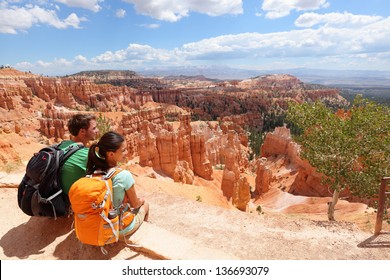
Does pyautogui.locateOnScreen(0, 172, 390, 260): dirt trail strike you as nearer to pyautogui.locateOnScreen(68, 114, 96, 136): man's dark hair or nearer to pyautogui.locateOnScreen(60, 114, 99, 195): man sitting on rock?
pyautogui.locateOnScreen(60, 114, 99, 195): man sitting on rock

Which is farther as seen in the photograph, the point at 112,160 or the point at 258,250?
the point at 258,250

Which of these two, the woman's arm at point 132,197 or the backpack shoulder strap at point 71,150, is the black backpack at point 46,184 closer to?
the backpack shoulder strap at point 71,150

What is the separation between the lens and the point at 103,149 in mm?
3533

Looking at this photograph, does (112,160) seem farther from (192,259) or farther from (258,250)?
(258,250)

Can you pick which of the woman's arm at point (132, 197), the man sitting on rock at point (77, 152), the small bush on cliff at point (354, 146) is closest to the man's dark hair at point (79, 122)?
the man sitting on rock at point (77, 152)

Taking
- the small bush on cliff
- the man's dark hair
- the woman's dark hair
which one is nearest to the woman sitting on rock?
the woman's dark hair

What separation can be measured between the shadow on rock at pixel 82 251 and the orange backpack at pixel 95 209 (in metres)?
0.42

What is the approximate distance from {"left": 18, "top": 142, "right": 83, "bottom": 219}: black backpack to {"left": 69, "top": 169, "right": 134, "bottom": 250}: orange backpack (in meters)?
0.74

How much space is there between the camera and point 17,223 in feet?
16.8

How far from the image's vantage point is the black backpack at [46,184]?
392 cm

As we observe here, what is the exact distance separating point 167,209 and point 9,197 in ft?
10.4

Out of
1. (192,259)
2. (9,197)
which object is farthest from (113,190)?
(9,197)

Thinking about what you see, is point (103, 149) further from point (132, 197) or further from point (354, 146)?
point (354, 146)

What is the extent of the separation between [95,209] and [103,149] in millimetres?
693
